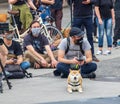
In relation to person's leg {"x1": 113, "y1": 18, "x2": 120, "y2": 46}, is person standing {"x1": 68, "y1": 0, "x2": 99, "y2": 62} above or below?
above

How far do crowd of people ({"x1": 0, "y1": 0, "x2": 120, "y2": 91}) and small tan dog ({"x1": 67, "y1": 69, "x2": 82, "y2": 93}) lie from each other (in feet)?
2.67

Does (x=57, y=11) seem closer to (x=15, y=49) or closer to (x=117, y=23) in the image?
(x=117, y=23)

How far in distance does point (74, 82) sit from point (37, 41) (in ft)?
10.0

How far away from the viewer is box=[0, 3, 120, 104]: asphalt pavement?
920cm

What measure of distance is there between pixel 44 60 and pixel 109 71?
145 cm

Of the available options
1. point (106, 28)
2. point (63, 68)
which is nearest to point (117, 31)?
point (106, 28)

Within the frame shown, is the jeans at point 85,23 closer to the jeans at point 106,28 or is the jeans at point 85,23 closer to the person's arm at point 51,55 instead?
the jeans at point 106,28

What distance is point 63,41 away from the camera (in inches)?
435

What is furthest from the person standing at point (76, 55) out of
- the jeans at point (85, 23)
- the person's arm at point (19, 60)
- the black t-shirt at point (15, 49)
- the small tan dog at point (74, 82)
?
the jeans at point (85, 23)

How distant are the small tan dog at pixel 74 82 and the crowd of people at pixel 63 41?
81 centimetres

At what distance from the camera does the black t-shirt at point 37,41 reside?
1269 cm

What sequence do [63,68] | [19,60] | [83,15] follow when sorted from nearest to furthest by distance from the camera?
[63,68]
[19,60]
[83,15]

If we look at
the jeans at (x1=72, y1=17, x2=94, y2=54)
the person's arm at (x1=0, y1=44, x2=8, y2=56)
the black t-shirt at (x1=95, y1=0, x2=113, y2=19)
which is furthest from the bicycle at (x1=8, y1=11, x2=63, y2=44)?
the person's arm at (x1=0, y1=44, x2=8, y2=56)

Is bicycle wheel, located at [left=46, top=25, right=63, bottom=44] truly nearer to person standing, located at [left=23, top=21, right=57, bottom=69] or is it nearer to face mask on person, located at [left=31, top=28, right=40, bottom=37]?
person standing, located at [left=23, top=21, right=57, bottom=69]
